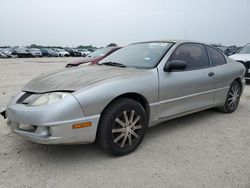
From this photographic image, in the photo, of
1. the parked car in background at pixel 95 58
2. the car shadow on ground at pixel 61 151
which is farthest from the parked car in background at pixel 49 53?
the car shadow on ground at pixel 61 151

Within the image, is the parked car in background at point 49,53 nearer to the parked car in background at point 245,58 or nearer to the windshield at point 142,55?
the parked car in background at point 245,58

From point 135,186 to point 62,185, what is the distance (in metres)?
0.72

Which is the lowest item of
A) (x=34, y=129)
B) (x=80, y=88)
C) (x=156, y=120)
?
(x=156, y=120)

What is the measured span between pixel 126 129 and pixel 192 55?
1911 millimetres

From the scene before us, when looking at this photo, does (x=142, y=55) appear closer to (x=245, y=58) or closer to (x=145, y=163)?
(x=145, y=163)

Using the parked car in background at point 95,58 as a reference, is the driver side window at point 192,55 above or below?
above

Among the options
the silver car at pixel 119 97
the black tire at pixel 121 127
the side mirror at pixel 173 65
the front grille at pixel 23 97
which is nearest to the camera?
the silver car at pixel 119 97

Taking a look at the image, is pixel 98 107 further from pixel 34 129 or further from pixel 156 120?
pixel 156 120

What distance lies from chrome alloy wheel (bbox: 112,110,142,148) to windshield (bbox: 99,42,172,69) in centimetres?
81

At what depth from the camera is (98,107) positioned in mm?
2705

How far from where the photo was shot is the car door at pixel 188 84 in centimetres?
341

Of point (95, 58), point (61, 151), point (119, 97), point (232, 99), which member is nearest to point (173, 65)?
point (119, 97)

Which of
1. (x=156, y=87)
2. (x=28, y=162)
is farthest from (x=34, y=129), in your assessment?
(x=156, y=87)

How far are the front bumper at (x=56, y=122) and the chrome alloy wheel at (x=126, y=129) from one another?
310mm
